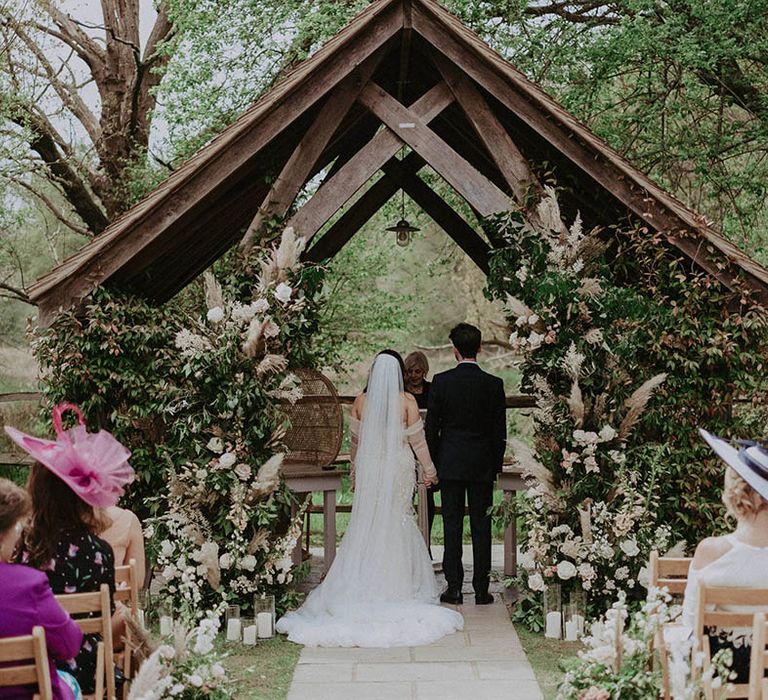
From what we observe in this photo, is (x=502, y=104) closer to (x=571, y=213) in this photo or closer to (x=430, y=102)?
(x=430, y=102)

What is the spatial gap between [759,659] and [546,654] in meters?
3.44

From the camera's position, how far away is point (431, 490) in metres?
9.52

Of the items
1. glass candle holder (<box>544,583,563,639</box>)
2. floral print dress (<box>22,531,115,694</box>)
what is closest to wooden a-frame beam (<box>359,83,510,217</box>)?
glass candle holder (<box>544,583,563,639</box>)

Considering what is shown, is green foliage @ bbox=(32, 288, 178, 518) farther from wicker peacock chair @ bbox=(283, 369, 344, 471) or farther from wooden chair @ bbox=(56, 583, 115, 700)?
wooden chair @ bbox=(56, 583, 115, 700)

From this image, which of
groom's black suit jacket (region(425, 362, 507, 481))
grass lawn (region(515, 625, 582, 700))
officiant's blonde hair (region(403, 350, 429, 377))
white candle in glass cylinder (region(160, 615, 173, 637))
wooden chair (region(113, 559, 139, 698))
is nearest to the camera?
wooden chair (region(113, 559, 139, 698))

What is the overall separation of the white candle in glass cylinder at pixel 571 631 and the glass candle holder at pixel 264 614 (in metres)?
2.03

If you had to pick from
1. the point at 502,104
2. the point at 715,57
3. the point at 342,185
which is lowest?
the point at 342,185

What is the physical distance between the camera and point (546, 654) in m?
7.03

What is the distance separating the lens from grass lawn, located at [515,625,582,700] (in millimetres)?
6336

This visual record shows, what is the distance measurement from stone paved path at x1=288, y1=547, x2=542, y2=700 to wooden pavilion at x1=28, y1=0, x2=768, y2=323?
9.79 feet

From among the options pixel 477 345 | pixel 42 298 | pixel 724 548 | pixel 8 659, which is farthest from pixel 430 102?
pixel 8 659

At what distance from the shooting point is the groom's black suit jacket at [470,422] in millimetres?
8367

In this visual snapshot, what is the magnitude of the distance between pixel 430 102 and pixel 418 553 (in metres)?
3.47

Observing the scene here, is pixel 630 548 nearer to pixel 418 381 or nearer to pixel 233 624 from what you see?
pixel 233 624
